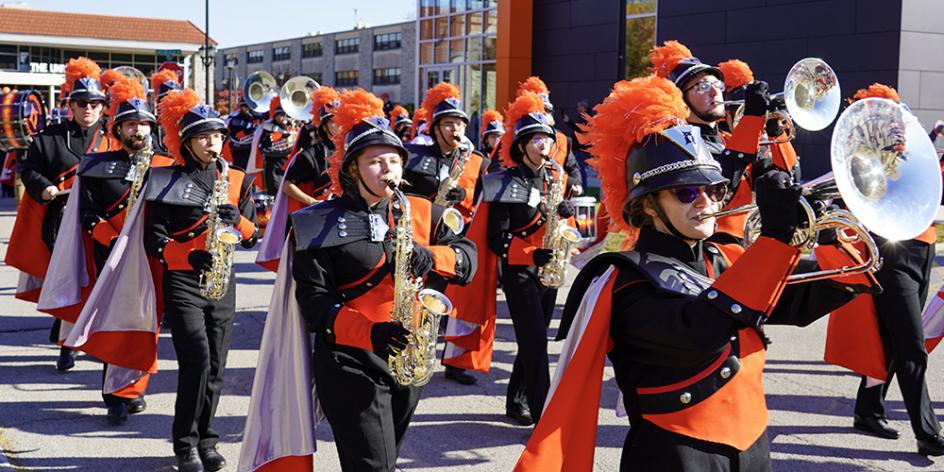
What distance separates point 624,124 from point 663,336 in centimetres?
71

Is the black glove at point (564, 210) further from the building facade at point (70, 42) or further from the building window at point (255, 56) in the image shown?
the building window at point (255, 56)

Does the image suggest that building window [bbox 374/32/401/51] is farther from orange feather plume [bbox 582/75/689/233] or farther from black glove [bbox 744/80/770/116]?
orange feather plume [bbox 582/75/689/233]

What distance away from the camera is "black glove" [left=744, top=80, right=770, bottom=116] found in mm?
4895

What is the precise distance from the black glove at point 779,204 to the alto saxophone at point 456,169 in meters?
5.55

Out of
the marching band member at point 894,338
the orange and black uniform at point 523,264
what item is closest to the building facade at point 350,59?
the orange and black uniform at point 523,264

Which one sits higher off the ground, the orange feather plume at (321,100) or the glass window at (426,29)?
the glass window at (426,29)

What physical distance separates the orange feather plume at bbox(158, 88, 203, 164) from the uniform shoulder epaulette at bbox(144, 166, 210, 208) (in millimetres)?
194

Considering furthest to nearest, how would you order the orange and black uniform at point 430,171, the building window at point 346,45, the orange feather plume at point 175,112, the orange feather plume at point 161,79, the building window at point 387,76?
the building window at point 346,45
the building window at point 387,76
the orange feather plume at point 161,79
the orange and black uniform at point 430,171
the orange feather plume at point 175,112

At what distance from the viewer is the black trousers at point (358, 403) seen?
382 cm

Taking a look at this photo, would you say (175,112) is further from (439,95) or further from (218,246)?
(439,95)

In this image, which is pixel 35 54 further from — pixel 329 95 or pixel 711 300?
pixel 711 300

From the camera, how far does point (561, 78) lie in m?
23.7

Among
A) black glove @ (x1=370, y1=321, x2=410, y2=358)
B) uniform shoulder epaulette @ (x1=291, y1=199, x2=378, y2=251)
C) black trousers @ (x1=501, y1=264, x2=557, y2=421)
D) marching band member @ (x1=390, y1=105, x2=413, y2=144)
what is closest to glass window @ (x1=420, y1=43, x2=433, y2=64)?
marching band member @ (x1=390, y1=105, x2=413, y2=144)

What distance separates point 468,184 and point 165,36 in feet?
168
